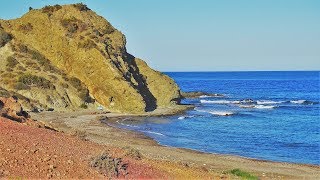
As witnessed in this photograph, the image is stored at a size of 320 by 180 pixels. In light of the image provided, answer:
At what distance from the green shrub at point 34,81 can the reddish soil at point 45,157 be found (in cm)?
3908

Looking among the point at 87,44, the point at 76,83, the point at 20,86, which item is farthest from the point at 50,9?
the point at 20,86

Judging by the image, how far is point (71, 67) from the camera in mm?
64875

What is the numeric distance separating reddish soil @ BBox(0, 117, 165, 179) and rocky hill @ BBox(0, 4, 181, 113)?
3537 cm

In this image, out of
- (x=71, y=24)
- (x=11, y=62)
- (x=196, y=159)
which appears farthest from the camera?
(x=71, y=24)

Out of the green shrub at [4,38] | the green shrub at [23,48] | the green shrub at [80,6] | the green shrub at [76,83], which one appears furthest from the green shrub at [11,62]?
the green shrub at [80,6]

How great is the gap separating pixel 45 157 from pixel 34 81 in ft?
146

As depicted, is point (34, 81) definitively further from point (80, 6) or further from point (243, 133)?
point (243, 133)

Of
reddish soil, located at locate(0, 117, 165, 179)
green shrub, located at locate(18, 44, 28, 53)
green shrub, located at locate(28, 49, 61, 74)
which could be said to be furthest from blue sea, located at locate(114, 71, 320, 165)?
green shrub, located at locate(18, 44, 28, 53)

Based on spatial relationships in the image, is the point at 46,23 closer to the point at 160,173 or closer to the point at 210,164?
the point at 210,164

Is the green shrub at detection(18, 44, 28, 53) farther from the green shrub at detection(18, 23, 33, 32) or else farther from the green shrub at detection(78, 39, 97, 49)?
the green shrub at detection(78, 39, 97, 49)

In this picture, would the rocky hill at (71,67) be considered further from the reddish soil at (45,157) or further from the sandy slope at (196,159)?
the reddish soil at (45,157)

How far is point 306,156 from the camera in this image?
3609cm

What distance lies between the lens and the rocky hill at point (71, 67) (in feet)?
192

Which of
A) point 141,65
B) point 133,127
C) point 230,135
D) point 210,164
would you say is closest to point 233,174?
point 210,164
